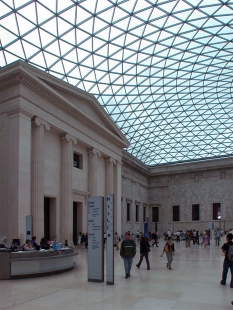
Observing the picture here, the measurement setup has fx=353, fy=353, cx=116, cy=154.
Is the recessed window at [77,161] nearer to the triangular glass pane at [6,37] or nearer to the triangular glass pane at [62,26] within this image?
the triangular glass pane at [62,26]

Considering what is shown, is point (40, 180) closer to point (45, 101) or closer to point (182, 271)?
point (45, 101)

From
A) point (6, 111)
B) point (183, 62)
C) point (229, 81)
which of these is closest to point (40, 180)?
point (6, 111)

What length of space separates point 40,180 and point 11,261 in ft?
51.6

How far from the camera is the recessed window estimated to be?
131 ft

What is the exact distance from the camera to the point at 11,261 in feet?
47.0

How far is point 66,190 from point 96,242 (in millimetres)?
21276

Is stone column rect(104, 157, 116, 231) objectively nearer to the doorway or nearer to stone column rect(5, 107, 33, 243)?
the doorway

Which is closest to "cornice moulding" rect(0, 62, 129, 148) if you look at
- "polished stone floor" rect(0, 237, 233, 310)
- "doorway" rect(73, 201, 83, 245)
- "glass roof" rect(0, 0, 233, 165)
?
"glass roof" rect(0, 0, 233, 165)

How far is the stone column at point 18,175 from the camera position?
87.0 ft

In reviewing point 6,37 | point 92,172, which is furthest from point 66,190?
point 6,37

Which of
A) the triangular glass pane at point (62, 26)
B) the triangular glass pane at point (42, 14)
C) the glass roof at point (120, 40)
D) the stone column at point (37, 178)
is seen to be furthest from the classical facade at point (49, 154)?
the triangular glass pane at point (42, 14)

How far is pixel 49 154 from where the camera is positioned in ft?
110

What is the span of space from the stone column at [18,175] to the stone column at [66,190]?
7.02m

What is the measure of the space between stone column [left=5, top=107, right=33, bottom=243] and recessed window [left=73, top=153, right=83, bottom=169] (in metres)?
11.7
